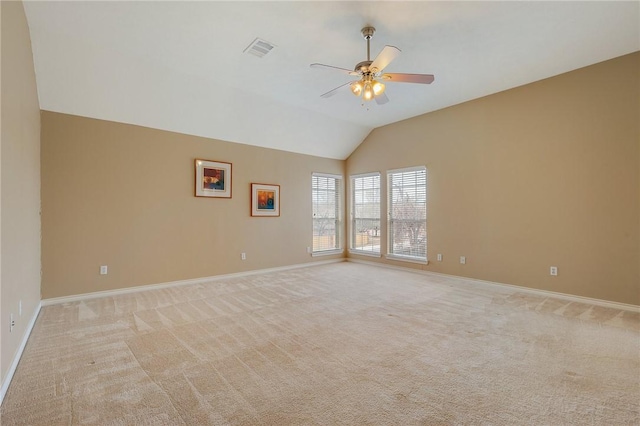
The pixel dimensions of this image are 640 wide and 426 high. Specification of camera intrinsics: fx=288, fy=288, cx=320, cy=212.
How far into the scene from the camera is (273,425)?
168cm

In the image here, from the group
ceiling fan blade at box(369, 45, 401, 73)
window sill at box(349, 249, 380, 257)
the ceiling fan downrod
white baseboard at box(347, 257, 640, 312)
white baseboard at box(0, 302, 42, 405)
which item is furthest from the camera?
window sill at box(349, 249, 380, 257)

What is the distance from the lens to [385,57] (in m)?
2.70

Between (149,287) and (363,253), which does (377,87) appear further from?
(363,253)

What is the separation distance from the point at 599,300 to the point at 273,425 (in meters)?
4.51

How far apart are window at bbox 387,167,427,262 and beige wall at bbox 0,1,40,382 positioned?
5.66 m

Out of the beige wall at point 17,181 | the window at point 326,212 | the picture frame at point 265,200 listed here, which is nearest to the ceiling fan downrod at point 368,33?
the beige wall at point 17,181

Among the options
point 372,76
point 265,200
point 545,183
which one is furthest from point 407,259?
point 372,76

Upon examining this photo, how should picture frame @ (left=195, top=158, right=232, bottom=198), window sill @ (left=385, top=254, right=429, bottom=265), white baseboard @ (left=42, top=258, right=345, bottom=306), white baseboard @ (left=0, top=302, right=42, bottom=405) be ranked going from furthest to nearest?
window sill @ (left=385, top=254, right=429, bottom=265) < picture frame @ (left=195, top=158, right=232, bottom=198) < white baseboard @ (left=42, top=258, right=345, bottom=306) < white baseboard @ (left=0, top=302, right=42, bottom=405)

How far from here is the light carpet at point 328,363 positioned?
1788 mm

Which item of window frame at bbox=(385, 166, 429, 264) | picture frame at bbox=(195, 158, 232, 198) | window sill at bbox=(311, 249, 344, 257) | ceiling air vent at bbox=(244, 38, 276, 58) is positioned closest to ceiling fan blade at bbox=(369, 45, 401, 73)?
ceiling air vent at bbox=(244, 38, 276, 58)

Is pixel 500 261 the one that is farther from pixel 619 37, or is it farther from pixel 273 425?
pixel 273 425

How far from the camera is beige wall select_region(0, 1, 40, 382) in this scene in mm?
2100

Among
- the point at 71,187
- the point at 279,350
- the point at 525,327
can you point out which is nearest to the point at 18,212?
the point at 71,187

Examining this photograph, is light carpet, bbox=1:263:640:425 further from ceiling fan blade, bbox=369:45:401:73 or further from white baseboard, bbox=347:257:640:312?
ceiling fan blade, bbox=369:45:401:73
